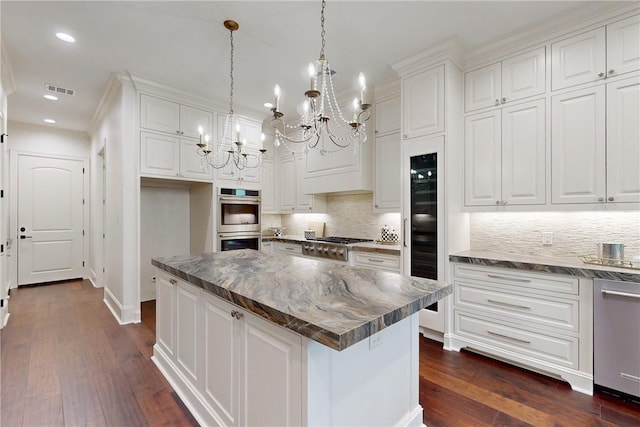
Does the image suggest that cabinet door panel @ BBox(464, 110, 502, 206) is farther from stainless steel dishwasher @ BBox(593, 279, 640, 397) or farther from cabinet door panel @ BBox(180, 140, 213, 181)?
cabinet door panel @ BBox(180, 140, 213, 181)

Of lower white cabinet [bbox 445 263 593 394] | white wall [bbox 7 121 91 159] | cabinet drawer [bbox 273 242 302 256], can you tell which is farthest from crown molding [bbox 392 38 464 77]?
white wall [bbox 7 121 91 159]

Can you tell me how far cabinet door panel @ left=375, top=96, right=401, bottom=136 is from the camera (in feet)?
11.8

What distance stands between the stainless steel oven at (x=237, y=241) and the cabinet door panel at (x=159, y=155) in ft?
3.52

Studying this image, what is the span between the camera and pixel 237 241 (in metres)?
4.44

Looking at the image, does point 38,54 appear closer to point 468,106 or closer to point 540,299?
point 468,106

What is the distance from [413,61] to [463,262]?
2038 millimetres

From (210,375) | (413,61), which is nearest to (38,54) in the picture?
(210,375)

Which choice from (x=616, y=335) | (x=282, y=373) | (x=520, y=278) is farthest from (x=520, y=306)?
(x=282, y=373)

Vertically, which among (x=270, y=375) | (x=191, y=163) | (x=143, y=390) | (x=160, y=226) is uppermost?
(x=191, y=163)

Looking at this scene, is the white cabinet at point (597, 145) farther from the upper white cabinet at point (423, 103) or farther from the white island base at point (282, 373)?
the white island base at point (282, 373)

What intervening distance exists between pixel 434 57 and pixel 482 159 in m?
1.08

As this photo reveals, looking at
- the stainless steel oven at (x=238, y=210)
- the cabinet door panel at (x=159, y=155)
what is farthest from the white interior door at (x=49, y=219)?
the stainless steel oven at (x=238, y=210)

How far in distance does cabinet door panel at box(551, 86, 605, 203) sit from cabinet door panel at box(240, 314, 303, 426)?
253cm

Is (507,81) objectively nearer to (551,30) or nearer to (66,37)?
(551,30)
